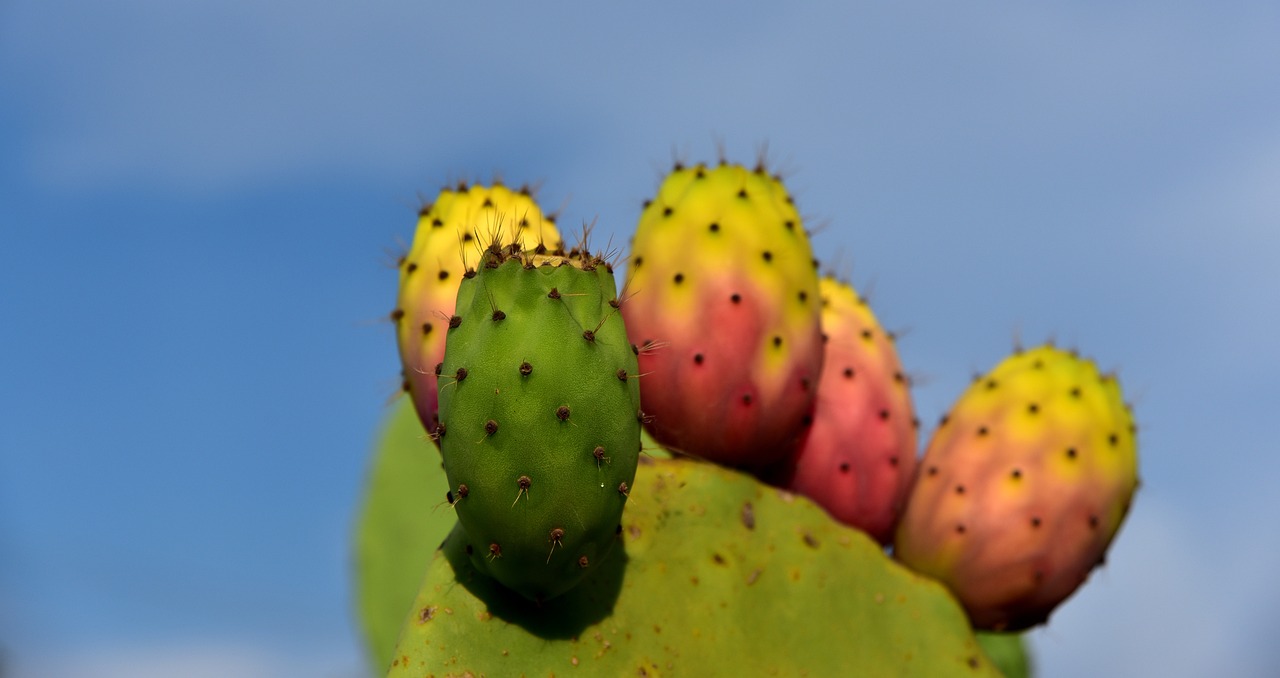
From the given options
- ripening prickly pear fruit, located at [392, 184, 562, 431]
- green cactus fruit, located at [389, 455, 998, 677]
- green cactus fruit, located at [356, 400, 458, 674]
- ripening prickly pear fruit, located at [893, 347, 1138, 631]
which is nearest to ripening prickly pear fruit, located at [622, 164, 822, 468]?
green cactus fruit, located at [389, 455, 998, 677]

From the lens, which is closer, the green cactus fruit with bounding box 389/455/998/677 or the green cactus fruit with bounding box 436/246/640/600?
the green cactus fruit with bounding box 436/246/640/600

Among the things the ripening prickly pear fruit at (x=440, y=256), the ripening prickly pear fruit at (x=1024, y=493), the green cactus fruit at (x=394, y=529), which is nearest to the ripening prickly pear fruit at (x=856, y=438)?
the ripening prickly pear fruit at (x=1024, y=493)

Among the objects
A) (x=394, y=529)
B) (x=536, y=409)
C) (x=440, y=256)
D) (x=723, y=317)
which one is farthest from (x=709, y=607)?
(x=394, y=529)

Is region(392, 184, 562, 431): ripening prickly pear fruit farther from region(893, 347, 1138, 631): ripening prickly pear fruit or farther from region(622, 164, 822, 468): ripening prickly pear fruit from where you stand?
region(893, 347, 1138, 631): ripening prickly pear fruit

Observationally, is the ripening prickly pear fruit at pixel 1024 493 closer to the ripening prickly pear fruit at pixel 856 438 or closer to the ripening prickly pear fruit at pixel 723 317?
the ripening prickly pear fruit at pixel 856 438

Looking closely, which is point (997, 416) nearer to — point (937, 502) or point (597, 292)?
point (937, 502)

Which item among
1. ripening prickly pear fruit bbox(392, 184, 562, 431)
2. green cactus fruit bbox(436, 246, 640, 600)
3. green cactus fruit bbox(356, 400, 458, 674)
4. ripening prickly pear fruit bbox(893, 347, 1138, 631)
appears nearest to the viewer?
green cactus fruit bbox(436, 246, 640, 600)

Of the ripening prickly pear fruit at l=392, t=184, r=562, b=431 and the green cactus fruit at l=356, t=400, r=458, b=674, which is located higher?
the ripening prickly pear fruit at l=392, t=184, r=562, b=431
